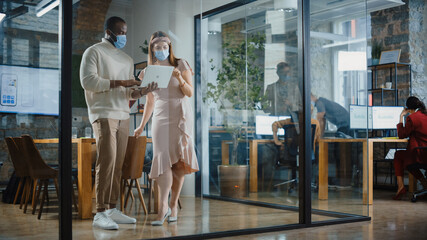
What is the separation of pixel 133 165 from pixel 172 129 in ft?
1.34

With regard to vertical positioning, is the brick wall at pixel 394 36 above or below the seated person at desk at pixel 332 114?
above

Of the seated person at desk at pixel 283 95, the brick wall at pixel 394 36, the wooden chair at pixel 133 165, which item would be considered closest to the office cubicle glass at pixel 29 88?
the wooden chair at pixel 133 165

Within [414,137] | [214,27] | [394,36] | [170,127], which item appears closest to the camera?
[170,127]

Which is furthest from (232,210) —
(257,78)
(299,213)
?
(257,78)

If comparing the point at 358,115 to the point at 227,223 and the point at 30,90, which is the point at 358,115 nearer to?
the point at 227,223

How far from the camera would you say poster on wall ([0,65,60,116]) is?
3.52 meters

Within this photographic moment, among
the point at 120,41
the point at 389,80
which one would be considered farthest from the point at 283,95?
the point at 389,80

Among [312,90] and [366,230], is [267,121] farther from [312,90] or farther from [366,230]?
[366,230]

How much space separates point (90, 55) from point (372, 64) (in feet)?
21.7

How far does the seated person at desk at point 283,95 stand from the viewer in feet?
15.4

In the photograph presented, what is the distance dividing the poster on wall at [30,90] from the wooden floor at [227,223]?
62 centimetres

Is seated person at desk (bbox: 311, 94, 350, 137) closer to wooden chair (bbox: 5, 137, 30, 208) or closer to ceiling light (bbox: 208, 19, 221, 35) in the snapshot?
ceiling light (bbox: 208, 19, 221, 35)

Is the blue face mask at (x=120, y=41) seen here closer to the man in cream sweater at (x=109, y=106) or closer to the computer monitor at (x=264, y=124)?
the man in cream sweater at (x=109, y=106)

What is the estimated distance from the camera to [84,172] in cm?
A: 360
